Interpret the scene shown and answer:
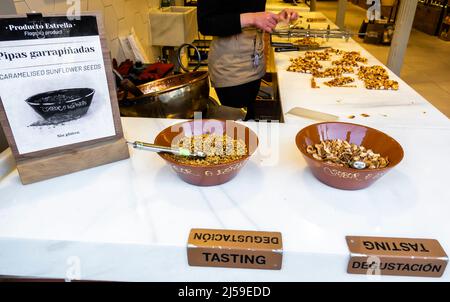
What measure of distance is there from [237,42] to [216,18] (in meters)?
Result: 0.17

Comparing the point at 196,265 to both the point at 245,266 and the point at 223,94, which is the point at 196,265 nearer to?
the point at 245,266

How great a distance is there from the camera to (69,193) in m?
0.70

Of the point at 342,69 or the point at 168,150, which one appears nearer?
the point at 168,150

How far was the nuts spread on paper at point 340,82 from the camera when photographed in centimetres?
152

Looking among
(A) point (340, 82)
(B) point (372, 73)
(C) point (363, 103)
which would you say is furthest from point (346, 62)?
(C) point (363, 103)

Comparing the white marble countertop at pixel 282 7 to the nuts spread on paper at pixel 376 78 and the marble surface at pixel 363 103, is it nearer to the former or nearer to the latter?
the nuts spread on paper at pixel 376 78

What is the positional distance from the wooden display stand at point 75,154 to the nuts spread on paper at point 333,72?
1.18 metres

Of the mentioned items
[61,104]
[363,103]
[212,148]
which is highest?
[61,104]

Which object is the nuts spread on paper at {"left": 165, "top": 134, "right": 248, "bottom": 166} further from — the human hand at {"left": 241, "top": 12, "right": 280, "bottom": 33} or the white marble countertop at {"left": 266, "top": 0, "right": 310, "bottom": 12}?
the white marble countertop at {"left": 266, "top": 0, "right": 310, "bottom": 12}

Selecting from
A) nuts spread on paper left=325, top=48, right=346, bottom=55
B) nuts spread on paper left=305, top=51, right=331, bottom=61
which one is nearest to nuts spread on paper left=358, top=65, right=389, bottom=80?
nuts spread on paper left=305, top=51, right=331, bottom=61

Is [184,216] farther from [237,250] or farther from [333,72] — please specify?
[333,72]

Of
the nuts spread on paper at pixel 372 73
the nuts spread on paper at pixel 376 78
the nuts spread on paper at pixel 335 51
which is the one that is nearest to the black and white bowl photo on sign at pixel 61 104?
the nuts spread on paper at pixel 376 78

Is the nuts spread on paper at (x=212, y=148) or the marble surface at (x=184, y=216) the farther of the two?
the nuts spread on paper at (x=212, y=148)

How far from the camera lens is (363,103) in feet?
4.30
